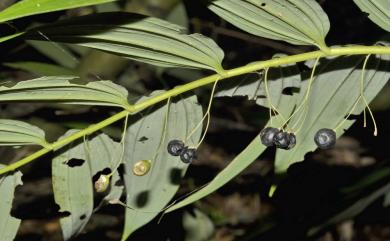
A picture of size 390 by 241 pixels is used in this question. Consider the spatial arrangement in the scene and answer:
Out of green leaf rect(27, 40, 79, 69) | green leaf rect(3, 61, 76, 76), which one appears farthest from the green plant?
green leaf rect(27, 40, 79, 69)

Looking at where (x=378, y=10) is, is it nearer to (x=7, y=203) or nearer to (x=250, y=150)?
(x=250, y=150)

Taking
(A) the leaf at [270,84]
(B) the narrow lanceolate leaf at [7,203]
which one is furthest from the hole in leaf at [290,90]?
(B) the narrow lanceolate leaf at [7,203]

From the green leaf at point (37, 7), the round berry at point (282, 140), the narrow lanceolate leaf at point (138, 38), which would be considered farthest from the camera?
the round berry at point (282, 140)

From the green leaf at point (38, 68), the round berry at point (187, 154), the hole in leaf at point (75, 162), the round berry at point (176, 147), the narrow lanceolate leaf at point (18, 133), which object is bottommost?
the green leaf at point (38, 68)

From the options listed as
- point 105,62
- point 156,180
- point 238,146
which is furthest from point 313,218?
point 238,146

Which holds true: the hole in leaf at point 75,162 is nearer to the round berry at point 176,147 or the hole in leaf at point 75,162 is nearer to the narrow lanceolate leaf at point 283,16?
the round berry at point 176,147

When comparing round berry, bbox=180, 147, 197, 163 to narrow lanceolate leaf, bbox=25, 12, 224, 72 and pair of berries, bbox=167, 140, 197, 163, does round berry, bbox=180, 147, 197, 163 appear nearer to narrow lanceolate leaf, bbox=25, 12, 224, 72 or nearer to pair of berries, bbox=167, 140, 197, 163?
pair of berries, bbox=167, 140, 197, 163
